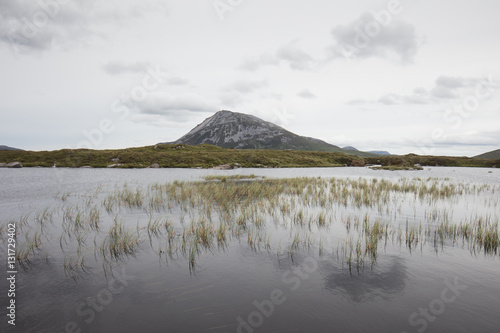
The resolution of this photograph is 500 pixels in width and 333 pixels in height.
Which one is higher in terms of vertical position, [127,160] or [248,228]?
[127,160]

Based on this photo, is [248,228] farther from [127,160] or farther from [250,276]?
[127,160]

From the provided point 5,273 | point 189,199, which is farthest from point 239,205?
point 5,273

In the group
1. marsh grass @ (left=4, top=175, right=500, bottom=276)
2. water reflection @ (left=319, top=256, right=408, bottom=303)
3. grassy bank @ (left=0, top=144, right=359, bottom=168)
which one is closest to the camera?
water reflection @ (left=319, top=256, right=408, bottom=303)

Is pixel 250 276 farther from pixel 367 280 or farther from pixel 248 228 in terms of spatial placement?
pixel 248 228

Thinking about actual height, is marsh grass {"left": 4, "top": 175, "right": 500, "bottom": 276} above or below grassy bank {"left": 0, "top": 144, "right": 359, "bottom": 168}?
below

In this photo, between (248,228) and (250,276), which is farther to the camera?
(248,228)

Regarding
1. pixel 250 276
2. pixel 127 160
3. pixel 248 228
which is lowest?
pixel 250 276

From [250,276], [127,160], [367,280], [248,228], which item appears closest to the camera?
[367,280]

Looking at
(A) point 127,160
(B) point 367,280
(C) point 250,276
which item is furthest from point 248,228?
(A) point 127,160

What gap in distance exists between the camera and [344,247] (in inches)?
453

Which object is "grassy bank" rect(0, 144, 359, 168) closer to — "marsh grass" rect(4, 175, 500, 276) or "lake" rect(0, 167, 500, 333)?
"marsh grass" rect(4, 175, 500, 276)

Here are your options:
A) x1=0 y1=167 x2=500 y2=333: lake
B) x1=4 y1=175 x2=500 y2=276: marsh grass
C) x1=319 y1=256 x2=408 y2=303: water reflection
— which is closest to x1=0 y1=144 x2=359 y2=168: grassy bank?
x1=4 y1=175 x2=500 y2=276: marsh grass

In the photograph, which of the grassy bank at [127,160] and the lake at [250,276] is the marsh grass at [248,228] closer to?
the lake at [250,276]

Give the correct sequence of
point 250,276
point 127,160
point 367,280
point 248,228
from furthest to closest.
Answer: point 127,160 < point 248,228 < point 250,276 < point 367,280
